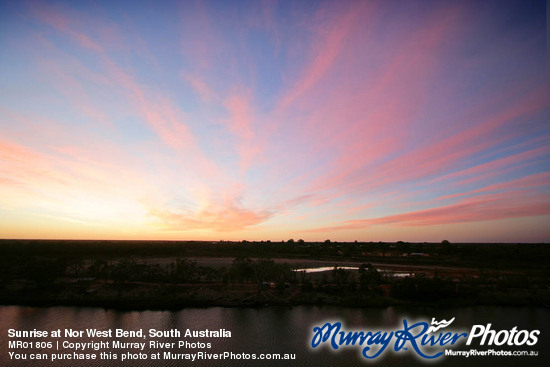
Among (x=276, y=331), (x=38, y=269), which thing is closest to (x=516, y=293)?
(x=276, y=331)

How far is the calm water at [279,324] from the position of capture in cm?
3588

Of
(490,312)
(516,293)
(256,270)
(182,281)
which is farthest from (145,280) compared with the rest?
(516,293)

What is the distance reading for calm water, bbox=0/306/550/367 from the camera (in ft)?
118

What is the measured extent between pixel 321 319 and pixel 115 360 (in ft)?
106

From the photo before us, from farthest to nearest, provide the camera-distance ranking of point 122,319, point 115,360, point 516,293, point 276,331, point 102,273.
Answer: point 102,273 → point 516,293 → point 122,319 → point 276,331 → point 115,360

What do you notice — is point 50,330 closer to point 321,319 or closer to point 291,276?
point 321,319

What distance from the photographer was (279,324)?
1908 inches

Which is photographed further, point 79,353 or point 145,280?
point 145,280

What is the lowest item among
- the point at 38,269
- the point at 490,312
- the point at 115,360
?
the point at 490,312

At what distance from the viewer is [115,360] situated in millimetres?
35500

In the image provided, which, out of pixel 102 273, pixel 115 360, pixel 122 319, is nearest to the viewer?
pixel 115 360

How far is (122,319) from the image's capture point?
51094 mm

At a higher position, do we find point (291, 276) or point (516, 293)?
point (291, 276)

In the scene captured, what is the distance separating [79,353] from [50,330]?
526 inches
